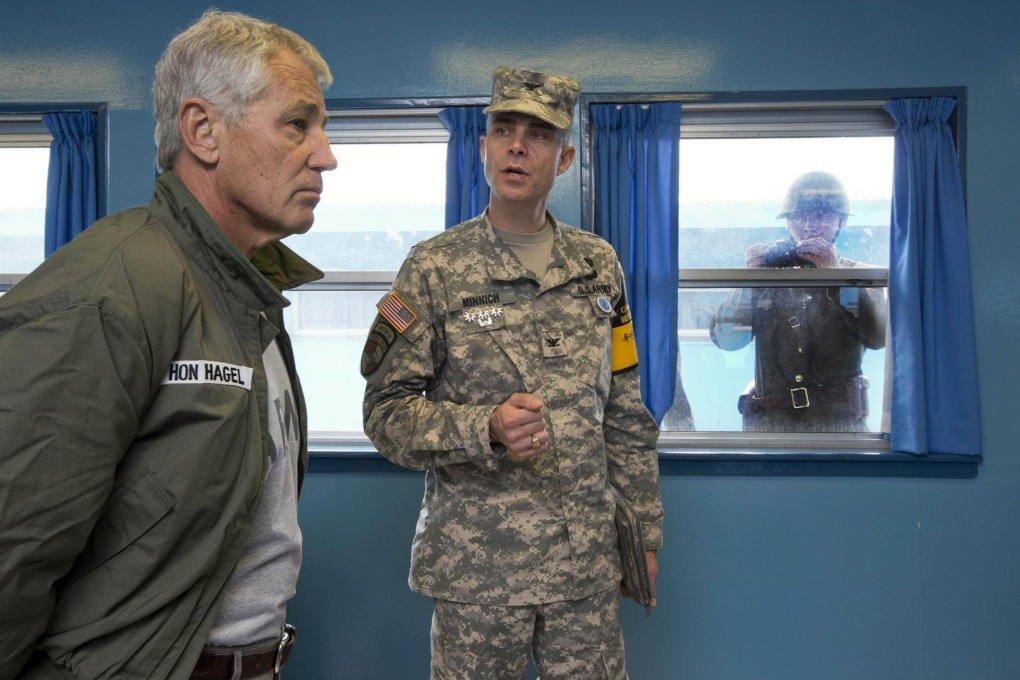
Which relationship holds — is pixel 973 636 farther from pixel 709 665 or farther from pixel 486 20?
pixel 486 20

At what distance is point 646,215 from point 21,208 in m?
2.44

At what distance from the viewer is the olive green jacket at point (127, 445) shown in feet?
2.57

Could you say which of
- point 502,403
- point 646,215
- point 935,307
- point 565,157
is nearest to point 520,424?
point 502,403

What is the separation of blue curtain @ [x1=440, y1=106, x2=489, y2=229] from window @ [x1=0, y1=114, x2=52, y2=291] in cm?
164

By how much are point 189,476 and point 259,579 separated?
0.24 meters

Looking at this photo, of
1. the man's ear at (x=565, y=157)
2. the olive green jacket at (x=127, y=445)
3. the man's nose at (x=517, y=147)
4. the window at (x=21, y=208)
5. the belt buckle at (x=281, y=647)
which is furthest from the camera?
the window at (x=21, y=208)

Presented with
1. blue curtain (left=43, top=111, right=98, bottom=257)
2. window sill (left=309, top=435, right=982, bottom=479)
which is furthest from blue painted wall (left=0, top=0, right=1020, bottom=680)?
blue curtain (left=43, top=111, right=98, bottom=257)

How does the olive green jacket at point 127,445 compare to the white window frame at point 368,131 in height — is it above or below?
below

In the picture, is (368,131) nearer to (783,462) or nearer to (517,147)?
(517,147)

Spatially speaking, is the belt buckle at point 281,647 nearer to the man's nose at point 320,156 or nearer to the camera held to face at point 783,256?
the man's nose at point 320,156

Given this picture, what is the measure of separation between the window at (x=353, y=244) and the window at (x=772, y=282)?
986mm

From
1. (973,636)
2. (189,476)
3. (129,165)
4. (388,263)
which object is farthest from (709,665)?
(129,165)

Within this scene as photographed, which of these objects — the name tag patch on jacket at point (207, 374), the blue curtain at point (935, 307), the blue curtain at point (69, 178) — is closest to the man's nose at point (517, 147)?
the name tag patch on jacket at point (207, 374)

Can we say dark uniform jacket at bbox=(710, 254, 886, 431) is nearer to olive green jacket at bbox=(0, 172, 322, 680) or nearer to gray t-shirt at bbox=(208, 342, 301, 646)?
gray t-shirt at bbox=(208, 342, 301, 646)
